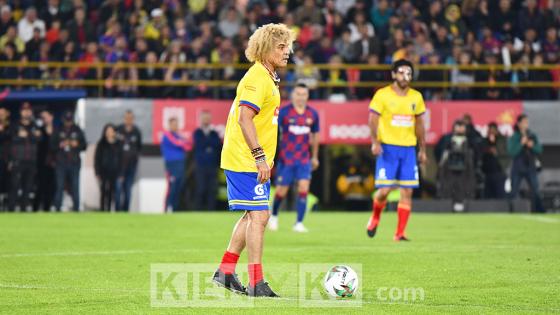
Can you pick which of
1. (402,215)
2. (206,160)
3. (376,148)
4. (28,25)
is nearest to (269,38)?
(376,148)

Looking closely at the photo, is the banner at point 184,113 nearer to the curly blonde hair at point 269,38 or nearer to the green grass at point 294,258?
the green grass at point 294,258

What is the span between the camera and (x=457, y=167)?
86.6 feet

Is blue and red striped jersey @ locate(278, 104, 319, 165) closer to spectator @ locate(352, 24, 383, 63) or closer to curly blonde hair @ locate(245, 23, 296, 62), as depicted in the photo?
curly blonde hair @ locate(245, 23, 296, 62)

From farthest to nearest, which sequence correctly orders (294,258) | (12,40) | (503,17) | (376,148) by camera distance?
(503,17), (12,40), (376,148), (294,258)

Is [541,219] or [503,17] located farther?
[503,17]

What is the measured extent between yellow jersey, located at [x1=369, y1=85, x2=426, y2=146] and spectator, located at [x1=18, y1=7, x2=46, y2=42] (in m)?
13.9

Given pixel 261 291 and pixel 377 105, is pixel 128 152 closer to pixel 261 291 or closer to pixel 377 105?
pixel 377 105

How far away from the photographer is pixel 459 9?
101ft

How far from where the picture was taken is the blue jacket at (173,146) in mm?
25844

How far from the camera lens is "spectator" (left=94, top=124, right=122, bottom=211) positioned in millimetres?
25984

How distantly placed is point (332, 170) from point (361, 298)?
1980 centimetres

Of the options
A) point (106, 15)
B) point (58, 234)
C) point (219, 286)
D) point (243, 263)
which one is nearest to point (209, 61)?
point (106, 15)

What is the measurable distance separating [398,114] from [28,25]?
14460mm

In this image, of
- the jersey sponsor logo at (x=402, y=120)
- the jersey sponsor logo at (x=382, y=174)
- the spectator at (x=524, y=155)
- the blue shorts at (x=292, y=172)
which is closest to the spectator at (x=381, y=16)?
the spectator at (x=524, y=155)
